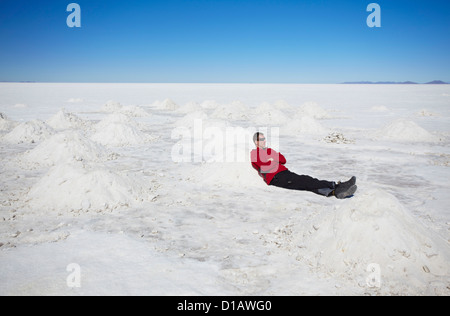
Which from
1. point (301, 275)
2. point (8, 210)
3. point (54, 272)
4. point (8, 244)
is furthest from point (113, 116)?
point (301, 275)

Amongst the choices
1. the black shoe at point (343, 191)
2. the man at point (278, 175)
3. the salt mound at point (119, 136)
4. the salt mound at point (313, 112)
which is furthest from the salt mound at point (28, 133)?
the salt mound at point (313, 112)

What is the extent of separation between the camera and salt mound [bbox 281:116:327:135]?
1461 centimetres

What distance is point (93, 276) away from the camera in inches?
126

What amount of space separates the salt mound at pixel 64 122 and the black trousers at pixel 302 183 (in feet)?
40.8

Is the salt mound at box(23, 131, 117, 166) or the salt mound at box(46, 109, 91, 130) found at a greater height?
the salt mound at box(46, 109, 91, 130)

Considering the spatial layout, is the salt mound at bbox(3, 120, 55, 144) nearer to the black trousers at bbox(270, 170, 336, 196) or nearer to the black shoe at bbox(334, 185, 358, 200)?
Answer: the black trousers at bbox(270, 170, 336, 196)

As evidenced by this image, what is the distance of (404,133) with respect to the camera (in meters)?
12.6

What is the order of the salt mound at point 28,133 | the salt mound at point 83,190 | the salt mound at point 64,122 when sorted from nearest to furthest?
the salt mound at point 83,190, the salt mound at point 28,133, the salt mound at point 64,122

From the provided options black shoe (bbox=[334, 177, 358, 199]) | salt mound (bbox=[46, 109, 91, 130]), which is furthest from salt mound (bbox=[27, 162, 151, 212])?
Answer: salt mound (bbox=[46, 109, 91, 130])

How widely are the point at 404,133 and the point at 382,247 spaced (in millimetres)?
11070

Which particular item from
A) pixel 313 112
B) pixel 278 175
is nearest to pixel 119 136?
pixel 278 175

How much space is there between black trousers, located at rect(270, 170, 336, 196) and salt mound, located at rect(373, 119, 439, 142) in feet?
26.8

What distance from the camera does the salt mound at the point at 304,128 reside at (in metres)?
14.6

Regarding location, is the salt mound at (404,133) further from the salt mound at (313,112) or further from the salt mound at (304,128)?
the salt mound at (313,112)
